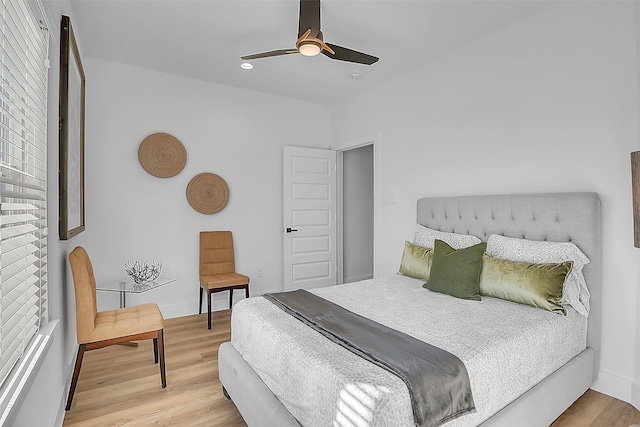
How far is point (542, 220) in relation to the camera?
8.34 feet

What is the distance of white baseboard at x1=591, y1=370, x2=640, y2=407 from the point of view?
2.21 metres

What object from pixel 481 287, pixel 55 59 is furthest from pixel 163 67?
pixel 481 287

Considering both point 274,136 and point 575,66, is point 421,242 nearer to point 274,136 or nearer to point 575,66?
point 575,66

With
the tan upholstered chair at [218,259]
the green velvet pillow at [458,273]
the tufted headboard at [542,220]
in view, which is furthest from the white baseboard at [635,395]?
the tan upholstered chair at [218,259]

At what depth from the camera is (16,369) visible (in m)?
1.25

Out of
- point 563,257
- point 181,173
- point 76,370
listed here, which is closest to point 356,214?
point 181,173

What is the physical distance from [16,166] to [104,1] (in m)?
1.82

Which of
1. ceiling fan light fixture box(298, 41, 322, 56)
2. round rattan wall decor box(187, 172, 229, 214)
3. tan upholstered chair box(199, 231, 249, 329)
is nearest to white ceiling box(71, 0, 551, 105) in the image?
ceiling fan light fixture box(298, 41, 322, 56)

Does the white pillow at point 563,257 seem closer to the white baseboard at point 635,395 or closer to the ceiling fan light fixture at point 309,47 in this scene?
the white baseboard at point 635,395

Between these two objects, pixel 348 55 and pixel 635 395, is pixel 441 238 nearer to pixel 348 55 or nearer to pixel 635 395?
pixel 635 395

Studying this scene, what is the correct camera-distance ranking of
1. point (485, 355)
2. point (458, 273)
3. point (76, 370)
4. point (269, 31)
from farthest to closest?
point (269, 31) → point (458, 273) → point (76, 370) → point (485, 355)

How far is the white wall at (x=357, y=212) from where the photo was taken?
5.39 metres

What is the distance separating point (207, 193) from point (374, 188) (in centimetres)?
200

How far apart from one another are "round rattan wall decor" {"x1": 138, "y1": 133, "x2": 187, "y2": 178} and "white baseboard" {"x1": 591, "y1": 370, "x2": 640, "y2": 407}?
13.7 feet
